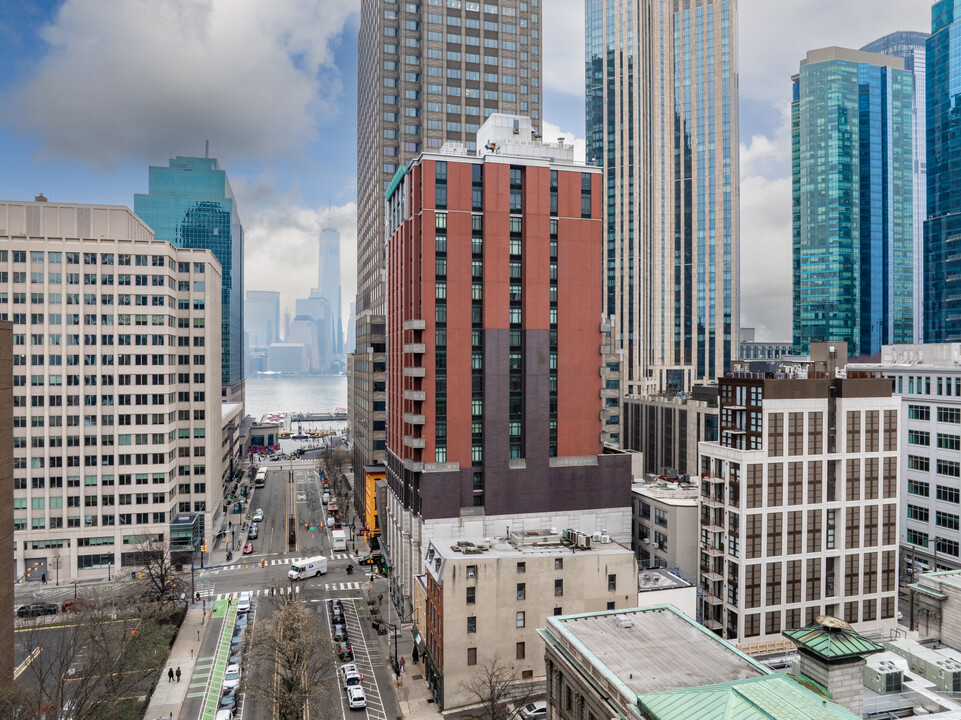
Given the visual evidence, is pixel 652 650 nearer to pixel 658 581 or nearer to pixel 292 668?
pixel 658 581

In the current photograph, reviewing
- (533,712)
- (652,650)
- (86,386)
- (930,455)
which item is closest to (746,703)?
(652,650)

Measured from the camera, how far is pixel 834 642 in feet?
115

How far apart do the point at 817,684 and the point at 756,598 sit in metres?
31.4

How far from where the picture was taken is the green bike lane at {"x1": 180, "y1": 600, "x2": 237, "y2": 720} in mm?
58219

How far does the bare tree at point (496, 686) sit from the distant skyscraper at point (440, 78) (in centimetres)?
7051

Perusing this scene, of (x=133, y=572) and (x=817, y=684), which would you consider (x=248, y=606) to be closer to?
(x=133, y=572)

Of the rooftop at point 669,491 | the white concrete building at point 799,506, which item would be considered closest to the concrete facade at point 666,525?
the rooftop at point 669,491

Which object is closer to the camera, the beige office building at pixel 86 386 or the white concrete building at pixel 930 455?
the white concrete building at pixel 930 455

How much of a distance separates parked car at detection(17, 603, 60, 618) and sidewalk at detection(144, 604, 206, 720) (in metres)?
15.3

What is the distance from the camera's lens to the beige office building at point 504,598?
57375 millimetres

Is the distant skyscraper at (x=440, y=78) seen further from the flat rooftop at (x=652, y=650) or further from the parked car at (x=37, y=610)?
the flat rooftop at (x=652, y=650)

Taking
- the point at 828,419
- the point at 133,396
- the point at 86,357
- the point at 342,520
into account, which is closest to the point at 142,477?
the point at 133,396

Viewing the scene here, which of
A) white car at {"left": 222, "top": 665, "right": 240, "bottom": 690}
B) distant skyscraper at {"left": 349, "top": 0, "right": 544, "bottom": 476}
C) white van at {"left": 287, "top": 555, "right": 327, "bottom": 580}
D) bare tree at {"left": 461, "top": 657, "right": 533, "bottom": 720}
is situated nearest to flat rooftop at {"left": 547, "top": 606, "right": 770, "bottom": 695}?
bare tree at {"left": 461, "top": 657, "right": 533, "bottom": 720}

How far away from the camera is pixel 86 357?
321 ft
